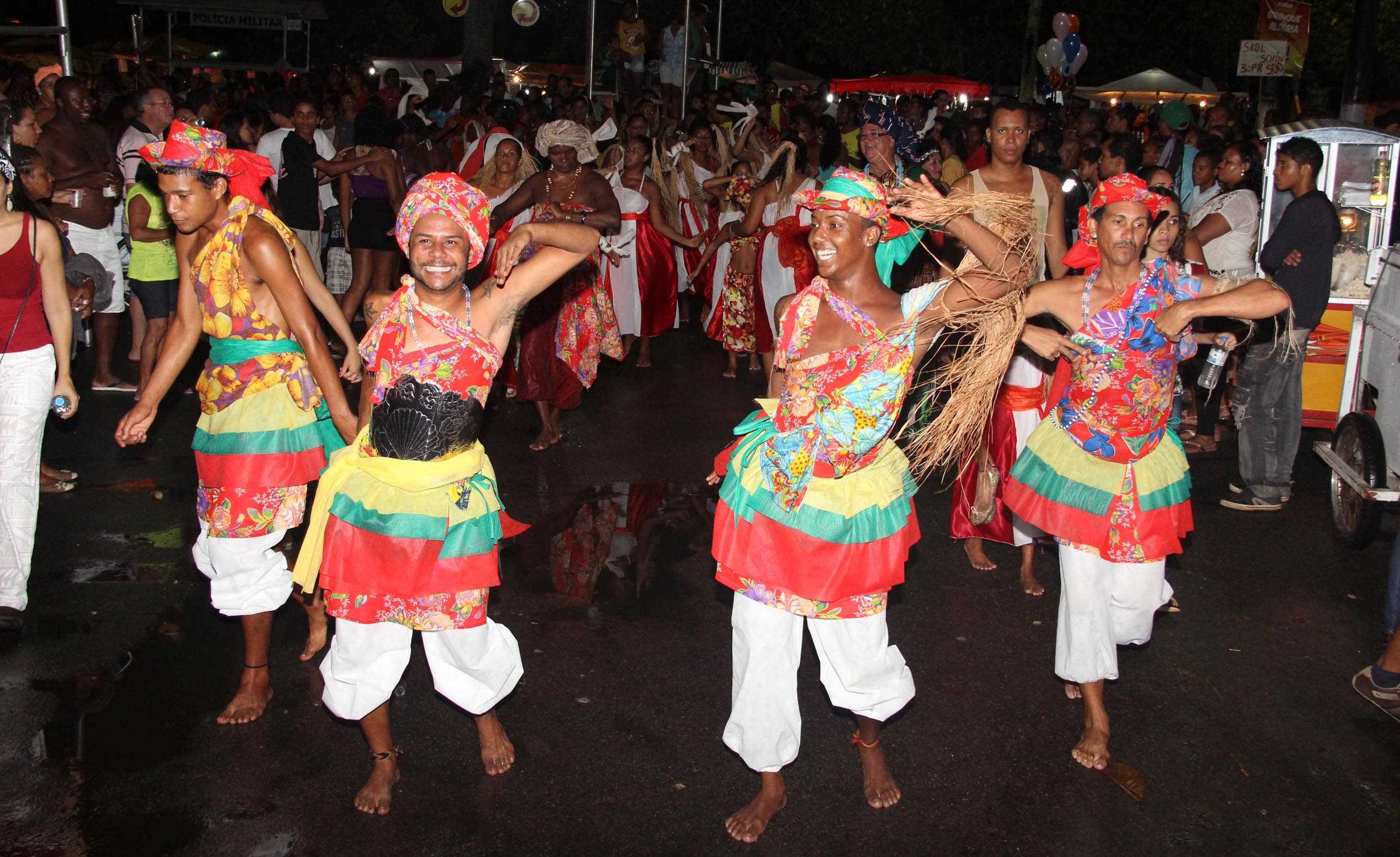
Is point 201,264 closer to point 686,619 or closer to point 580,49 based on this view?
point 686,619

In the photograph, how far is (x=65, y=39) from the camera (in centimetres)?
941

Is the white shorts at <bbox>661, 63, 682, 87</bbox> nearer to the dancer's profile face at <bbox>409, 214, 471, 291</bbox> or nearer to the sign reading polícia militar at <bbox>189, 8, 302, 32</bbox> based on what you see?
the sign reading polícia militar at <bbox>189, 8, 302, 32</bbox>

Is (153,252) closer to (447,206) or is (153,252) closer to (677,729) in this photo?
(447,206)

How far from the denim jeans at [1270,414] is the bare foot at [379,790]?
5640 millimetres

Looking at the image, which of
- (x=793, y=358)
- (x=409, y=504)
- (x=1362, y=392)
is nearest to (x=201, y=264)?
(x=409, y=504)

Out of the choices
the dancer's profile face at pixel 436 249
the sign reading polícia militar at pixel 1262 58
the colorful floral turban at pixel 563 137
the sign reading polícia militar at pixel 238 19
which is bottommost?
the dancer's profile face at pixel 436 249

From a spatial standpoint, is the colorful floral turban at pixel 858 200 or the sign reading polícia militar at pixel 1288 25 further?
the sign reading polícia militar at pixel 1288 25

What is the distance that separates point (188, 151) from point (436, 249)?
48.9 inches

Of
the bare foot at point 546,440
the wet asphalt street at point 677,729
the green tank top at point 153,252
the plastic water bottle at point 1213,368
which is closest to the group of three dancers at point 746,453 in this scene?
the wet asphalt street at point 677,729

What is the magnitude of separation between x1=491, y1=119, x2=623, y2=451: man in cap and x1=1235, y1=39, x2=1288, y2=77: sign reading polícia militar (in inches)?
518

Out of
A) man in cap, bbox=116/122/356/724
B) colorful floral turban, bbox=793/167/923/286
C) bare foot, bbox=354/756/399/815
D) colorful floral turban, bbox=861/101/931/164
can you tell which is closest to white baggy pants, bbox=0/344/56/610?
man in cap, bbox=116/122/356/724

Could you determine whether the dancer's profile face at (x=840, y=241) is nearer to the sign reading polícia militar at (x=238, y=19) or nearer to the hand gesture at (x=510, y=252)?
the hand gesture at (x=510, y=252)

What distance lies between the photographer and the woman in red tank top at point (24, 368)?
503 cm

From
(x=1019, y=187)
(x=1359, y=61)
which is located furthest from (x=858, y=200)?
(x=1359, y=61)
